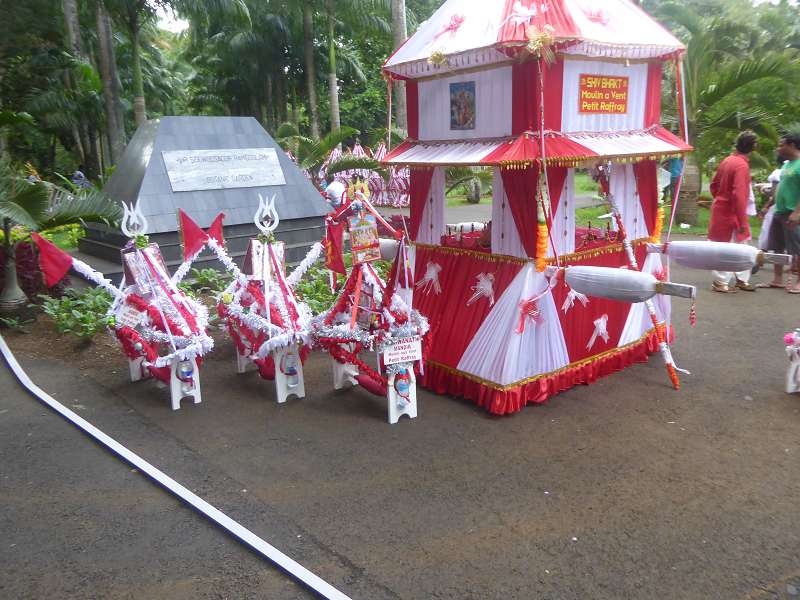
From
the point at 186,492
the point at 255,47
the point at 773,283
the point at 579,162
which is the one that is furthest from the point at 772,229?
the point at 255,47

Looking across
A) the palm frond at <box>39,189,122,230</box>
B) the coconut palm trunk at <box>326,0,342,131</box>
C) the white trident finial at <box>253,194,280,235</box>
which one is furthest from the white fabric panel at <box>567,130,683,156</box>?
the coconut palm trunk at <box>326,0,342,131</box>

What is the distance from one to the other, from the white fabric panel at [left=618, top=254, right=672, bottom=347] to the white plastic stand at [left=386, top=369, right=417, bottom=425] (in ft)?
7.03

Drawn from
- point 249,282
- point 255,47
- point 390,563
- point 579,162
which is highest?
point 255,47

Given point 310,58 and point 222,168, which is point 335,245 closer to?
point 222,168

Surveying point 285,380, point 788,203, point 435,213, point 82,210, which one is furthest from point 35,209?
point 788,203

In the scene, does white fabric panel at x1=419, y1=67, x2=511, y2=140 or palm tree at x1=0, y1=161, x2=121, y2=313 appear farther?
palm tree at x1=0, y1=161, x2=121, y2=313

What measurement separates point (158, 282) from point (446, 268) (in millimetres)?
2470

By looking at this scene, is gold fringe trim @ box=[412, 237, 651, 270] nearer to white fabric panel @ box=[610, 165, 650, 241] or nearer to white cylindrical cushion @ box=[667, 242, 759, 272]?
white fabric panel @ box=[610, 165, 650, 241]

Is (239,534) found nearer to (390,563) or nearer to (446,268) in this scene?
(390,563)

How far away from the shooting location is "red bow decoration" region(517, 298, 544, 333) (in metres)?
4.67

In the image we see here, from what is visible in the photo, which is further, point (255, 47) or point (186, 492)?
point (255, 47)

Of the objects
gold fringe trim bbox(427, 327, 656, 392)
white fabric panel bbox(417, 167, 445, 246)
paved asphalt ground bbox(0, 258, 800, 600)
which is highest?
white fabric panel bbox(417, 167, 445, 246)

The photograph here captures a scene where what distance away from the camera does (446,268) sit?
5.44 m

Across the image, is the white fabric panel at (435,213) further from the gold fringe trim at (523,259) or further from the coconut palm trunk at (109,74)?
the coconut palm trunk at (109,74)
